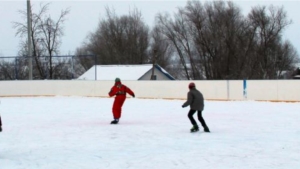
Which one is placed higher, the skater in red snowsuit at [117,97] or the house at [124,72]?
the house at [124,72]

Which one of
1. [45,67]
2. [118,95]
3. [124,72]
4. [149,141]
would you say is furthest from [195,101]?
[124,72]

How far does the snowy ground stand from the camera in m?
7.98

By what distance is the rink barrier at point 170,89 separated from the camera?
2277cm

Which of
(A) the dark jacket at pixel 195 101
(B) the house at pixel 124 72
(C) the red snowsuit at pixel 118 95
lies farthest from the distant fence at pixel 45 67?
(B) the house at pixel 124 72

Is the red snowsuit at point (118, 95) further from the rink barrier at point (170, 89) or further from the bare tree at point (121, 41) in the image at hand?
the bare tree at point (121, 41)

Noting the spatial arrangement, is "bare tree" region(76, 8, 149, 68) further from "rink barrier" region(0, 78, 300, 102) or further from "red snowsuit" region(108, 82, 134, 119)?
"red snowsuit" region(108, 82, 134, 119)

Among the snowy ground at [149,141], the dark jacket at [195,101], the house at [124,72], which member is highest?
the house at [124,72]

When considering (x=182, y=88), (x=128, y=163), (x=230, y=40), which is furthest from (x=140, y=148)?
(x=230, y=40)

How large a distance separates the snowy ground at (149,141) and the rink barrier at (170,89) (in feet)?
19.5

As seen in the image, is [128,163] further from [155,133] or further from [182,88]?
[182,88]

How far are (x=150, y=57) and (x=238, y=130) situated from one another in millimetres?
49545

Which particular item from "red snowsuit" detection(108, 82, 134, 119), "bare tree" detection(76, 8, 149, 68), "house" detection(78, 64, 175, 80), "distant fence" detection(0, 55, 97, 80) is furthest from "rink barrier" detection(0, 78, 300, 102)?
"bare tree" detection(76, 8, 149, 68)

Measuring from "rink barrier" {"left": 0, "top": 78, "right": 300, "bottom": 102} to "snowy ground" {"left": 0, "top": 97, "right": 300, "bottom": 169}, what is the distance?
19.5 feet

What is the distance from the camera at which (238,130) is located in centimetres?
1237
